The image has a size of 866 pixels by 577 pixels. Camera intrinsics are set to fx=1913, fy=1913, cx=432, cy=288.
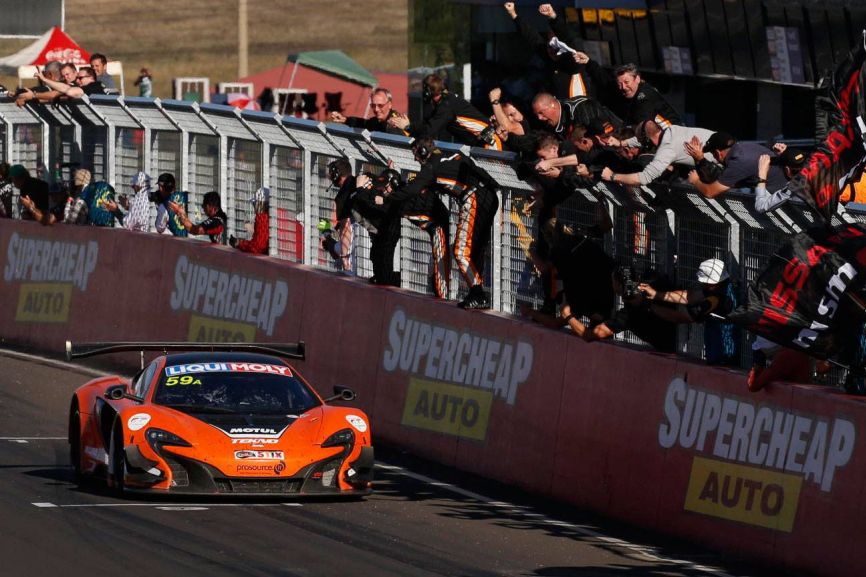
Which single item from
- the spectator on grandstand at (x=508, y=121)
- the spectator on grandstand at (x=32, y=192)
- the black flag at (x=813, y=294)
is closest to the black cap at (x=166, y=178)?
the spectator on grandstand at (x=32, y=192)

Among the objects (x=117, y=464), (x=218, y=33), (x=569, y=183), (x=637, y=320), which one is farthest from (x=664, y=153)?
(x=218, y=33)

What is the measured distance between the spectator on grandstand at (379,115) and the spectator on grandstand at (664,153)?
5015mm

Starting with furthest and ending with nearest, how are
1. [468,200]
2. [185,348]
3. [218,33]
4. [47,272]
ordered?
1. [218,33]
2. [47,272]
3. [468,200]
4. [185,348]

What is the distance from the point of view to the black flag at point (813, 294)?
12477 mm

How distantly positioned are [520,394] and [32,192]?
1169cm

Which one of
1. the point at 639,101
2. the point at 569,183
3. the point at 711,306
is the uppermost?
the point at 639,101

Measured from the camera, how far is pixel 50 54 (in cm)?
4203

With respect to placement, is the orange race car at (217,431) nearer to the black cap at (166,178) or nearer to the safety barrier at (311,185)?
the safety barrier at (311,185)

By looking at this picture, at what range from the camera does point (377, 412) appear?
19922mm

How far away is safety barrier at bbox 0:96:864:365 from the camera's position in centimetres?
1538

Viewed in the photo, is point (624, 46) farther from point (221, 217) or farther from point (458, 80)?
point (221, 217)

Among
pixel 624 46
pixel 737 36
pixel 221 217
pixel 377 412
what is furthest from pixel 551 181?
pixel 624 46

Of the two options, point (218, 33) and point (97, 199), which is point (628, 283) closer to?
point (97, 199)

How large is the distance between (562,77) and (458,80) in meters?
15.6
